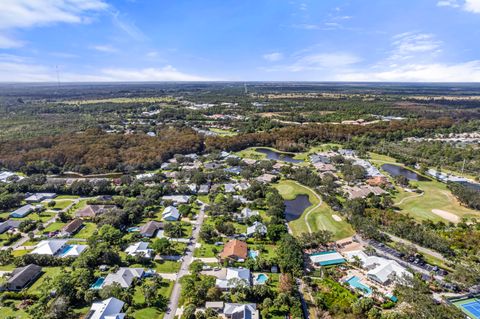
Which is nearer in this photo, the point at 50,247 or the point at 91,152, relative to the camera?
the point at 50,247

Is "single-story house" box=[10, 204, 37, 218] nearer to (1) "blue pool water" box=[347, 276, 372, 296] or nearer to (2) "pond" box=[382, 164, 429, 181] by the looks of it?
(1) "blue pool water" box=[347, 276, 372, 296]

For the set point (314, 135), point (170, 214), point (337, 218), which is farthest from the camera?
point (314, 135)

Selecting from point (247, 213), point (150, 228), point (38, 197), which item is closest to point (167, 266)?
point (150, 228)

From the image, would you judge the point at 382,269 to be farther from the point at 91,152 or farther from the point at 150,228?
the point at 91,152

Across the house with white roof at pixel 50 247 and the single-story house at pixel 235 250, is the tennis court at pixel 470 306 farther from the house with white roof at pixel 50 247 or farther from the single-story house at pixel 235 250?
the house with white roof at pixel 50 247

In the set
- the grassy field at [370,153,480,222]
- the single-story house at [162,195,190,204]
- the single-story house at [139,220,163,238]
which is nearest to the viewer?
the single-story house at [139,220,163,238]

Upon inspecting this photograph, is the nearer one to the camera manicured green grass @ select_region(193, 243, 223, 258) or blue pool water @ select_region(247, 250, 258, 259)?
blue pool water @ select_region(247, 250, 258, 259)

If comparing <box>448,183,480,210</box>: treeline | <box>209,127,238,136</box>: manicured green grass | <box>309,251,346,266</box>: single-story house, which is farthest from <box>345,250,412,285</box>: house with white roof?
<box>209,127,238,136</box>: manicured green grass
